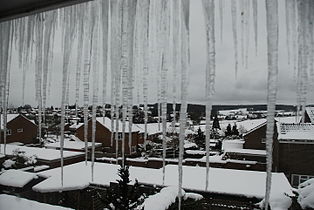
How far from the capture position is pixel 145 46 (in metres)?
0.75

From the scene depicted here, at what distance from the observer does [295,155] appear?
1963 mm

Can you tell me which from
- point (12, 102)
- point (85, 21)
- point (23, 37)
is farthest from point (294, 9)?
point (12, 102)

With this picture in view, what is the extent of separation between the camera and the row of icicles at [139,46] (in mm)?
550

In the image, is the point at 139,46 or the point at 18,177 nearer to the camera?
the point at 139,46

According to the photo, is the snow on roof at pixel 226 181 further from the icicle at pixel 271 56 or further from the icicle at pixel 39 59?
the icicle at pixel 271 56

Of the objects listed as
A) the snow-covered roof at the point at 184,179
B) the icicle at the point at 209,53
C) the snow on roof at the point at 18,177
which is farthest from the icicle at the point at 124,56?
the snow on roof at the point at 18,177

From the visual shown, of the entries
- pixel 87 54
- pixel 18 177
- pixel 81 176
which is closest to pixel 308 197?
pixel 87 54

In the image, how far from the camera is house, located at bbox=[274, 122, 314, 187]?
5.82 ft

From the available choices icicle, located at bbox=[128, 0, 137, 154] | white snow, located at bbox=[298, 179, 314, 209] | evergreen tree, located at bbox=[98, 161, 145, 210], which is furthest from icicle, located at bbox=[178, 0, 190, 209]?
evergreen tree, located at bbox=[98, 161, 145, 210]

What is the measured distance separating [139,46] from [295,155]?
1823mm

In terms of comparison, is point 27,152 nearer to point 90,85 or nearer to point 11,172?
point 11,172

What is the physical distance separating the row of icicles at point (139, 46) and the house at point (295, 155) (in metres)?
1.36

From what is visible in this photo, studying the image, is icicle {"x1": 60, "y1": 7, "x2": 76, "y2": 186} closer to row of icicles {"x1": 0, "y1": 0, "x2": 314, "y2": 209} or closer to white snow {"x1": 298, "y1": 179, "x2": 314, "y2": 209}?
row of icicles {"x1": 0, "y1": 0, "x2": 314, "y2": 209}

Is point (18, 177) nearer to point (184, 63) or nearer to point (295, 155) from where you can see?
point (295, 155)
